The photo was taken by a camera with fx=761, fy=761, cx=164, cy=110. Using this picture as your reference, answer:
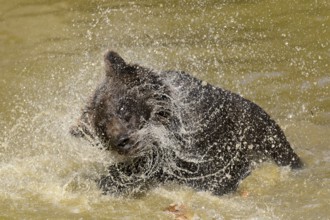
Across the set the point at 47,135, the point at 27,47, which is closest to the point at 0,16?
the point at 27,47

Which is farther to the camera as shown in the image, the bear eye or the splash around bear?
the bear eye

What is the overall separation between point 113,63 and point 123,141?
0.85 m

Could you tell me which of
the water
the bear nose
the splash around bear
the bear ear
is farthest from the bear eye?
the water

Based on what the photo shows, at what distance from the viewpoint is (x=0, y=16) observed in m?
13.2

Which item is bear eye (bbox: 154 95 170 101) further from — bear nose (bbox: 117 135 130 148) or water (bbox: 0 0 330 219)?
water (bbox: 0 0 330 219)

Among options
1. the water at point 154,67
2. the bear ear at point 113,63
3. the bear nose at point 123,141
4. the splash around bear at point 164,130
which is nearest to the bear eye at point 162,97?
the splash around bear at point 164,130

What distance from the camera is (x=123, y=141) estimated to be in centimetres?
654

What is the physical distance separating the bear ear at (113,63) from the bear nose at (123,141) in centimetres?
73

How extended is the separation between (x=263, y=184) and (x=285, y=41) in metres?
4.27

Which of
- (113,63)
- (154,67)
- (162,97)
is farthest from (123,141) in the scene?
(154,67)

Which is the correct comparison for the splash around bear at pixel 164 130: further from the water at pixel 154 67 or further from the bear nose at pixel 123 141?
the water at pixel 154 67

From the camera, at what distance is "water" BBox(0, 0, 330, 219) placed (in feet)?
22.5

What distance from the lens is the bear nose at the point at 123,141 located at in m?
6.52

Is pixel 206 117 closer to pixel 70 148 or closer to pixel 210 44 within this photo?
pixel 70 148
